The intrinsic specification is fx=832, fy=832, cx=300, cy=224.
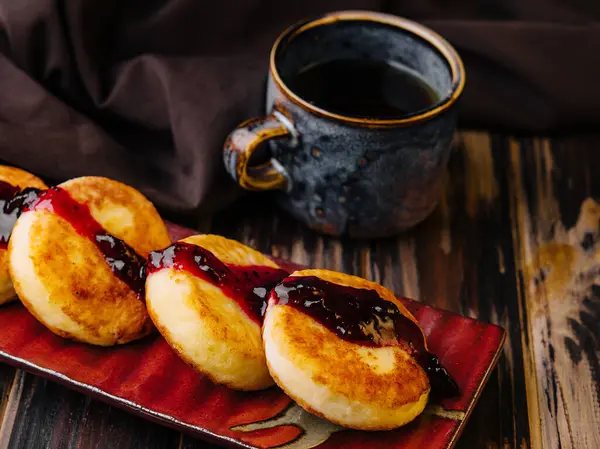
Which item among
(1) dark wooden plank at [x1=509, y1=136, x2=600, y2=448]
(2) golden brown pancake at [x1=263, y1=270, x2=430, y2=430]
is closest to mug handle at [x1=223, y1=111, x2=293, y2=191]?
(2) golden brown pancake at [x1=263, y1=270, x2=430, y2=430]

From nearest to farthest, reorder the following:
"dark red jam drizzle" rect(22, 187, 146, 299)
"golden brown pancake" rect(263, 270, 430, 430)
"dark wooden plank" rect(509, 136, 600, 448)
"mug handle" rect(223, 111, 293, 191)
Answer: "golden brown pancake" rect(263, 270, 430, 430)
"dark red jam drizzle" rect(22, 187, 146, 299)
"dark wooden plank" rect(509, 136, 600, 448)
"mug handle" rect(223, 111, 293, 191)

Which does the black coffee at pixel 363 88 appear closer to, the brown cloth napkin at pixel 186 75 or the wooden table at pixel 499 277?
the brown cloth napkin at pixel 186 75

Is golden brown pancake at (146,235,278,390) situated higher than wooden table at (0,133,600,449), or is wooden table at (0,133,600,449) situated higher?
golden brown pancake at (146,235,278,390)

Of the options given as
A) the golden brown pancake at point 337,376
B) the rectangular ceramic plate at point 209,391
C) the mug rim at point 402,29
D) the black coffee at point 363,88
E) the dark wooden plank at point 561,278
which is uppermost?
the mug rim at point 402,29

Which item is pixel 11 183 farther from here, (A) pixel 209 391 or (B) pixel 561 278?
(B) pixel 561 278

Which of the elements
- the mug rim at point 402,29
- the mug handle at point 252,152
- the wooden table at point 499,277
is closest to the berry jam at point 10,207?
the wooden table at point 499,277

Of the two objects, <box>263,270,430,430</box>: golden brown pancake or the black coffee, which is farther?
the black coffee

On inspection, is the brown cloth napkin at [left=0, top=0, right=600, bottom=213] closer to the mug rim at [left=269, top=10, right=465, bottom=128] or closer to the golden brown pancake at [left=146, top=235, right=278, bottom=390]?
the mug rim at [left=269, top=10, right=465, bottom=128]
